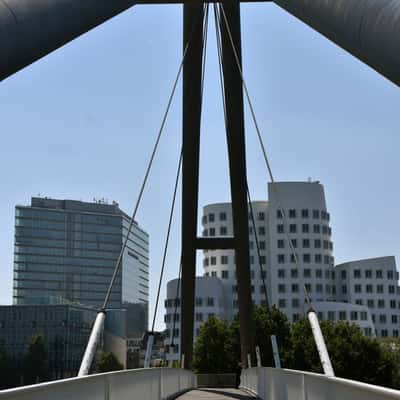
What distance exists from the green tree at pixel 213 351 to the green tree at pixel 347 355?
8.80 metres

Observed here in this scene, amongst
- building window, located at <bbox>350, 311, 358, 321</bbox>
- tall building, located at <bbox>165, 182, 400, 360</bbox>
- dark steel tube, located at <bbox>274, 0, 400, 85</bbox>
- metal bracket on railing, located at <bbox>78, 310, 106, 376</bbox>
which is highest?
tall building, located at <bbox>165, 182, 400, 360</bbox>

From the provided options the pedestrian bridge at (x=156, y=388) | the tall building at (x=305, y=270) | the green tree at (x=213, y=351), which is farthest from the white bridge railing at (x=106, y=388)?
the tall building at (x=305, y=270)

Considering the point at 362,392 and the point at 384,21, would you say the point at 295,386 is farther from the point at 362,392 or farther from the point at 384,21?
the point at 384,21

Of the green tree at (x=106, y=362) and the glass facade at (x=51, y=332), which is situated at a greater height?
the glass facade at (x=51, y=332)

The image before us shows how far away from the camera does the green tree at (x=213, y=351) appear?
2702 inches

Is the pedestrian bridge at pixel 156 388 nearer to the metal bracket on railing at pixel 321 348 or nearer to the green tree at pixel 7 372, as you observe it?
the metal bracket on railing at pixel 321 348

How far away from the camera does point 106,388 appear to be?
943 cm

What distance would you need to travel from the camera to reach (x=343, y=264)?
130250 millimetres

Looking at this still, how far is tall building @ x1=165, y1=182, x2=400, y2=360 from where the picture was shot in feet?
414

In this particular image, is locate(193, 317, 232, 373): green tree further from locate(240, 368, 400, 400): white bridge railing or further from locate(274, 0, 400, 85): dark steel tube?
locate(274, 0, 400, 85): dark steel tube

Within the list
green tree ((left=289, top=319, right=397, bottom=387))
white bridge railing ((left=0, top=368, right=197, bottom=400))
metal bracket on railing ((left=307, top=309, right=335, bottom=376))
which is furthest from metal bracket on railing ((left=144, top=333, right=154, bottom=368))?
green tree ((left=289, top=319, right=397, bottom=387))

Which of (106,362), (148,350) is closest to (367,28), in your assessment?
(148,350)

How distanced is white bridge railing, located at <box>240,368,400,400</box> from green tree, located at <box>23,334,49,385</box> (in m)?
98.3

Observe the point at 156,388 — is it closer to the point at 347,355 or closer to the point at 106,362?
the point at 347,355
